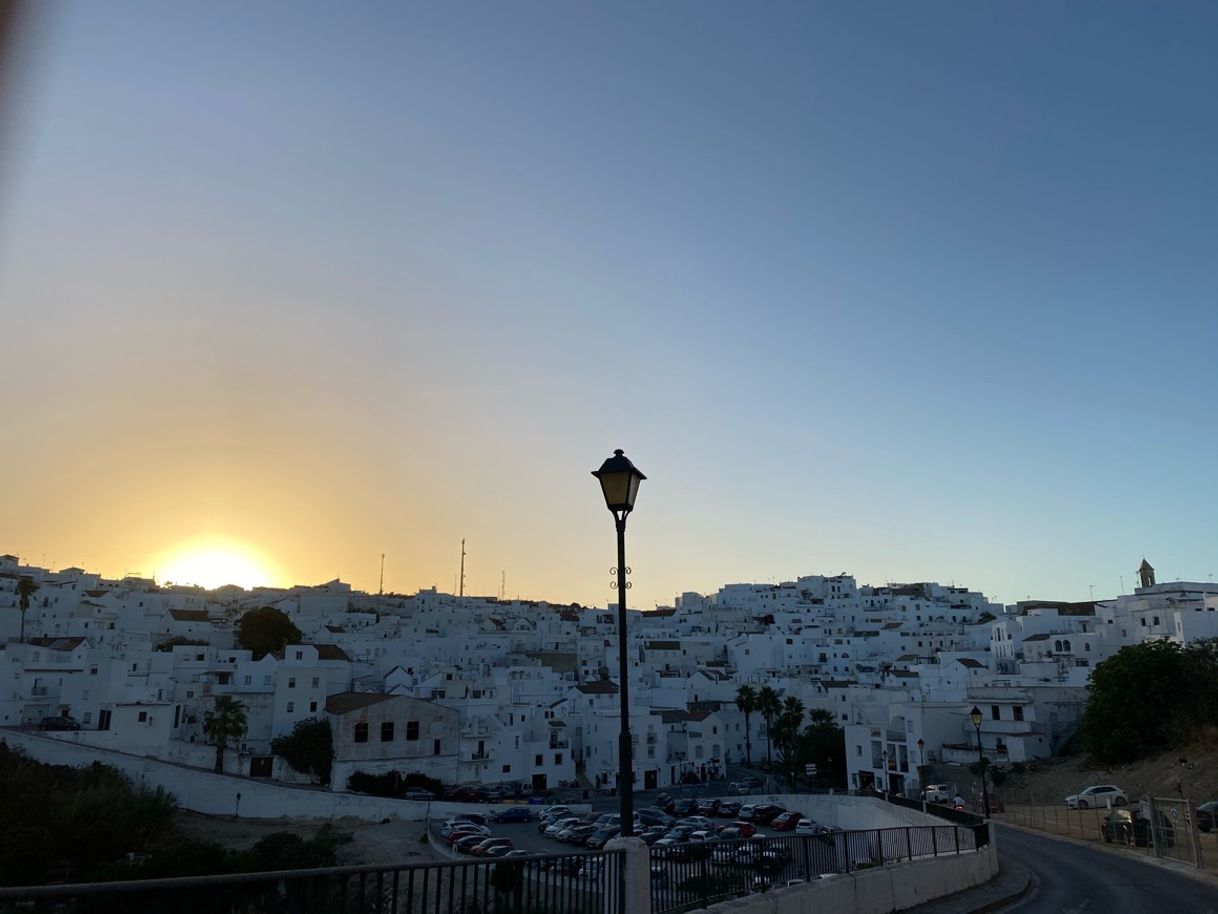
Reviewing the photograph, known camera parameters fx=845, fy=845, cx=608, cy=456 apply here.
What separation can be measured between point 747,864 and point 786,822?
1523 inches

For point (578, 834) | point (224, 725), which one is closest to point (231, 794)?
point (224, 725)

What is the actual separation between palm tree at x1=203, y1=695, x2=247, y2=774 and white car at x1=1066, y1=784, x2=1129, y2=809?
48.5m

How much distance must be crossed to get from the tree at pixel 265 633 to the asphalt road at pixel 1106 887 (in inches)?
2798

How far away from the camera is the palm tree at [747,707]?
7412 cm

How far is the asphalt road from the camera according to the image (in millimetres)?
14859

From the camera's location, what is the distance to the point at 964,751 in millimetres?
54750

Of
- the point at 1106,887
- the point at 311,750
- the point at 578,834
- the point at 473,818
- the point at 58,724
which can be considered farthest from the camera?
the point at 58,724

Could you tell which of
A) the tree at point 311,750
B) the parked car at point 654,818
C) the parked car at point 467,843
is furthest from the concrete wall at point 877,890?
the tree at point 311,750

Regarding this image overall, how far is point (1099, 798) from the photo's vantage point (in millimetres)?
40688

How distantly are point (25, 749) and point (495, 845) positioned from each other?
33.7 metres

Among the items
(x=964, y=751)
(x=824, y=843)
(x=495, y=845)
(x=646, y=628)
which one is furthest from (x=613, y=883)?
(x=646, y=628)

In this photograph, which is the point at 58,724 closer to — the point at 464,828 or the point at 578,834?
the point at 464,828

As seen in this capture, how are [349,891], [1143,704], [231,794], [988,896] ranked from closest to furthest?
1. [349,891]
2. [988,896]
3. [1143,704]
4. [231,794]

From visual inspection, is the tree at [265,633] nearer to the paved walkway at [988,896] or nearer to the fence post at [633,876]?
the paved walkway at [988,896]
